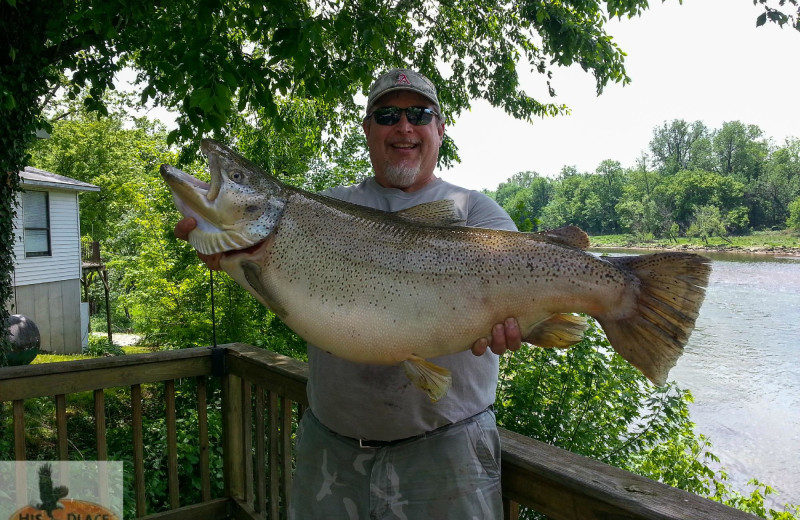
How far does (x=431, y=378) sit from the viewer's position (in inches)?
62.3

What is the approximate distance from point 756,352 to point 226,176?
63.4 feet

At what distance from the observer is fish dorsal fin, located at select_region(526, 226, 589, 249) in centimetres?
171

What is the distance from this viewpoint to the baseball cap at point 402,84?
212cm

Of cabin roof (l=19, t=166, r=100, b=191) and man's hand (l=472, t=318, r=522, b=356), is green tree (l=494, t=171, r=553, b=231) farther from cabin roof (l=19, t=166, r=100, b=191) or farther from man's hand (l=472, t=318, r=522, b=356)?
man's hand (l=472, t=318, r=522, b=356)

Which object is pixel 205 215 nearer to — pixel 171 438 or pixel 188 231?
pixel 188 231

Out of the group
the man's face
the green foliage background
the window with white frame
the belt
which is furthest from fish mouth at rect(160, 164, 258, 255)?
the green foliage background

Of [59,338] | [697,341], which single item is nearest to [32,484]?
[59,338]

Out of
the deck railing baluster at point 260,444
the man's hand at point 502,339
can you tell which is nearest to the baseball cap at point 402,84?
the man's hand at point 502,339

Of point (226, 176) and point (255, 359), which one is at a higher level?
point (226, 176)

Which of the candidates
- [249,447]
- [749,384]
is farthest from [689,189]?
[249,447]

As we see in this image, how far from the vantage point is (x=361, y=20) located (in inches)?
155

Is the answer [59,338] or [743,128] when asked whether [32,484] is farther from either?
[743,128]

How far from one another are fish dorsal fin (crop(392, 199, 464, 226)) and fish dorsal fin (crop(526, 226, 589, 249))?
28cm

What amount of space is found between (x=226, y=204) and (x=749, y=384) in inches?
640
